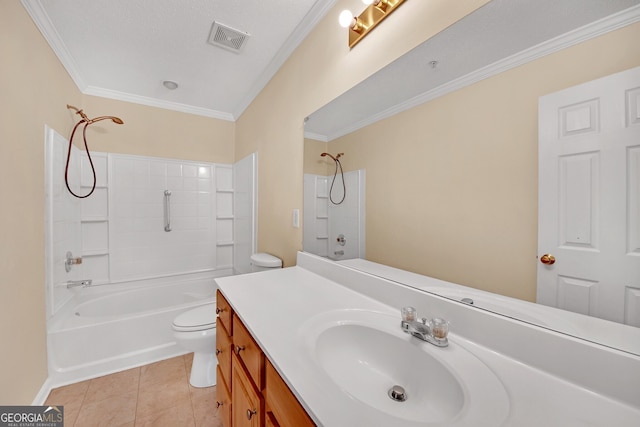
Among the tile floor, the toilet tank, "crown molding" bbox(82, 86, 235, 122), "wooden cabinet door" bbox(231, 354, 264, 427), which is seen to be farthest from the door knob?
"crown molding" bbox(82, 86, 235, 122)

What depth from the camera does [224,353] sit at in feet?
3.98

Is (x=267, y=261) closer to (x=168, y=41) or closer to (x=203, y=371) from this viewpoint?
(x=203, y=371)

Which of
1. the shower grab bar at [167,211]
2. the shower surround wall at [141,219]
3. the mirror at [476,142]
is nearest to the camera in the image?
the mirror at [476,142]

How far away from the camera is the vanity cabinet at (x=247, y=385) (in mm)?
Result: 611

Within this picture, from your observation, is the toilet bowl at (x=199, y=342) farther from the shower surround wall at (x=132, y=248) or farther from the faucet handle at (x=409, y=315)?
the faucet handle at (x=409, y=315)

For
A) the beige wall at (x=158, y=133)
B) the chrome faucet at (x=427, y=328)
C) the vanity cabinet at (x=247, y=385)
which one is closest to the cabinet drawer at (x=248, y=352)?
the vanity cabinet at (x=247, y=385)

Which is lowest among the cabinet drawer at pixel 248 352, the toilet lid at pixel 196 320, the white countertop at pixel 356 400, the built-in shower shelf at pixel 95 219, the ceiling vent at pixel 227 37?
the toilet lid at pixel 196 320

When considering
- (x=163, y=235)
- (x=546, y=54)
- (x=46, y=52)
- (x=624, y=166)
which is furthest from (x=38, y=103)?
(x=624, y=166)

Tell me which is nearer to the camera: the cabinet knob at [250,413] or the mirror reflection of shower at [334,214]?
the cabinet knob at [250,413]

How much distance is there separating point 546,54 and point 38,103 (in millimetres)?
2527

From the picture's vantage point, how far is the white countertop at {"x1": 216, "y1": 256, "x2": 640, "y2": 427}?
1.51 ft

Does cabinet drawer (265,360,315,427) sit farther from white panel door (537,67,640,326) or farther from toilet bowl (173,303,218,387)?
toilet bowl (173,303,218,387)

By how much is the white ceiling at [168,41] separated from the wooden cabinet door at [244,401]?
6.12 ft

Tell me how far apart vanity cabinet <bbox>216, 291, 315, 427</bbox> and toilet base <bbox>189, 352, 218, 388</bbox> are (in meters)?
0.50
